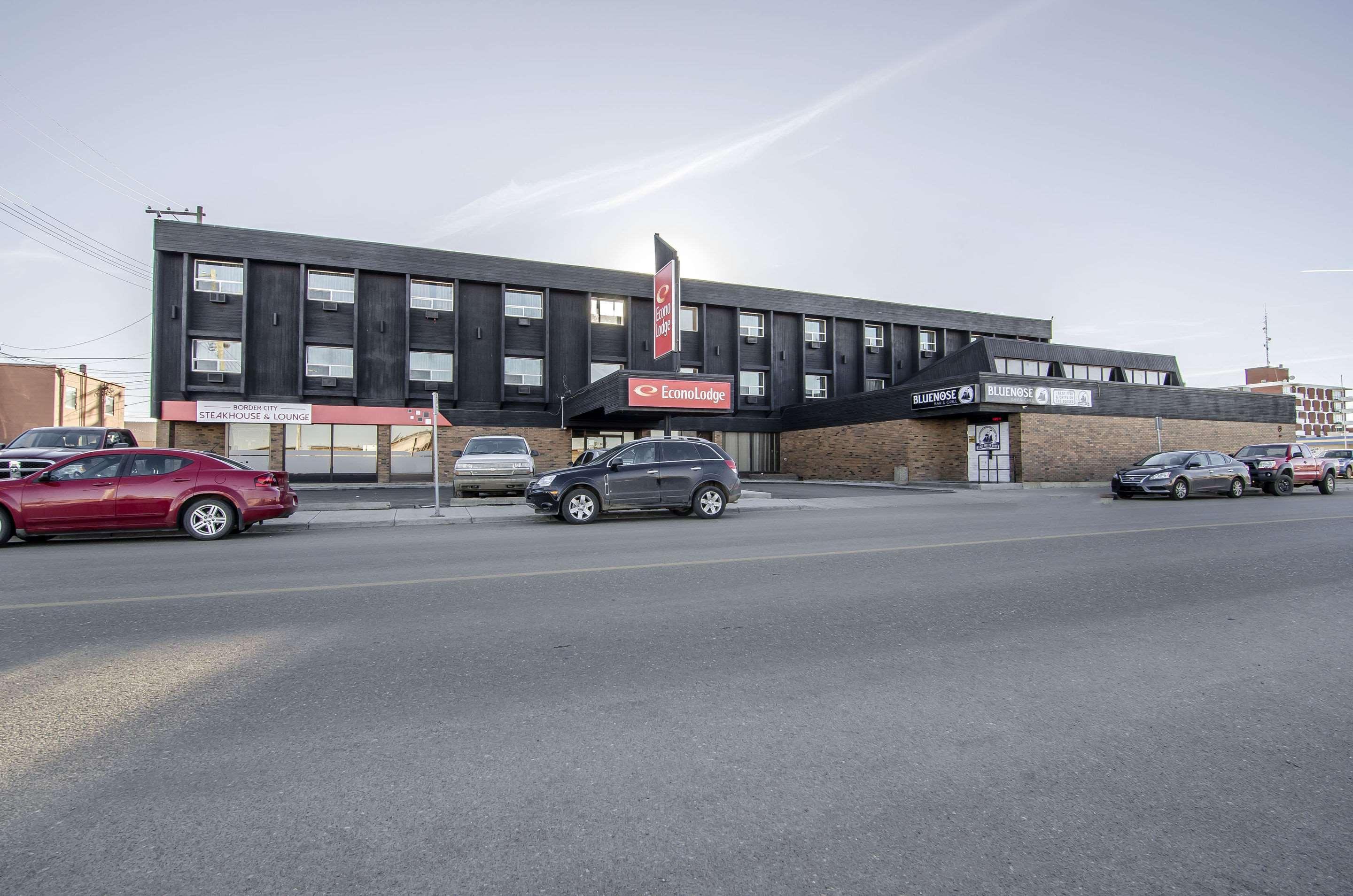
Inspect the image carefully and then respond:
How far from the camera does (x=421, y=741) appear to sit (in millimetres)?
3111

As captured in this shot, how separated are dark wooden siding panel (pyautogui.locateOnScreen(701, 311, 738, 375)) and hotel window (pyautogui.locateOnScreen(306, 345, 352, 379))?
1699cm

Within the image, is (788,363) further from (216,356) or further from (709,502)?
(216,356)

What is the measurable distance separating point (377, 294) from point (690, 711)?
30.8m

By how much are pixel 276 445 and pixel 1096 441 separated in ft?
115

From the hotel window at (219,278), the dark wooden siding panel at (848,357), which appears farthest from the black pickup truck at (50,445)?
the dark wooden siding panel at (848,357)

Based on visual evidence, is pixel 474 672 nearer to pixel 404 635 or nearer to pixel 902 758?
pixel 404 635

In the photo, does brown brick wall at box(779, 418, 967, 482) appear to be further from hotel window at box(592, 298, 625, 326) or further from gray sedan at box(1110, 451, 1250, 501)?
hotel window at box(592, 298, 625, 326)

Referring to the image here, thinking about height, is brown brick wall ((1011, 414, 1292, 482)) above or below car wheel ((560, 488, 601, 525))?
above

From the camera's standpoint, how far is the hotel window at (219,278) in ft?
90.5

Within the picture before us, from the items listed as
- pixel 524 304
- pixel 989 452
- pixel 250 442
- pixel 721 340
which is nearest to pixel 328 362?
pixel 250 442

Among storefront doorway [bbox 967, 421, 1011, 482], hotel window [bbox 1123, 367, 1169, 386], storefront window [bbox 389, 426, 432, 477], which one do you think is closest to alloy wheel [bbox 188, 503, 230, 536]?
storefront window [bbox 389, 426, 432, 477]

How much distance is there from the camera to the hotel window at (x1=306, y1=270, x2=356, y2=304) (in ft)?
95.1

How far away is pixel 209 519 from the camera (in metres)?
11.4

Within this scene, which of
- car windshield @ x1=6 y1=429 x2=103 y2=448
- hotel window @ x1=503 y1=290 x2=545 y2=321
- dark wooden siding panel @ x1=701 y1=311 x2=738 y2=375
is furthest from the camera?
dark wooden siding panel @ x1=701 y1=311 x2=738 y2=375
